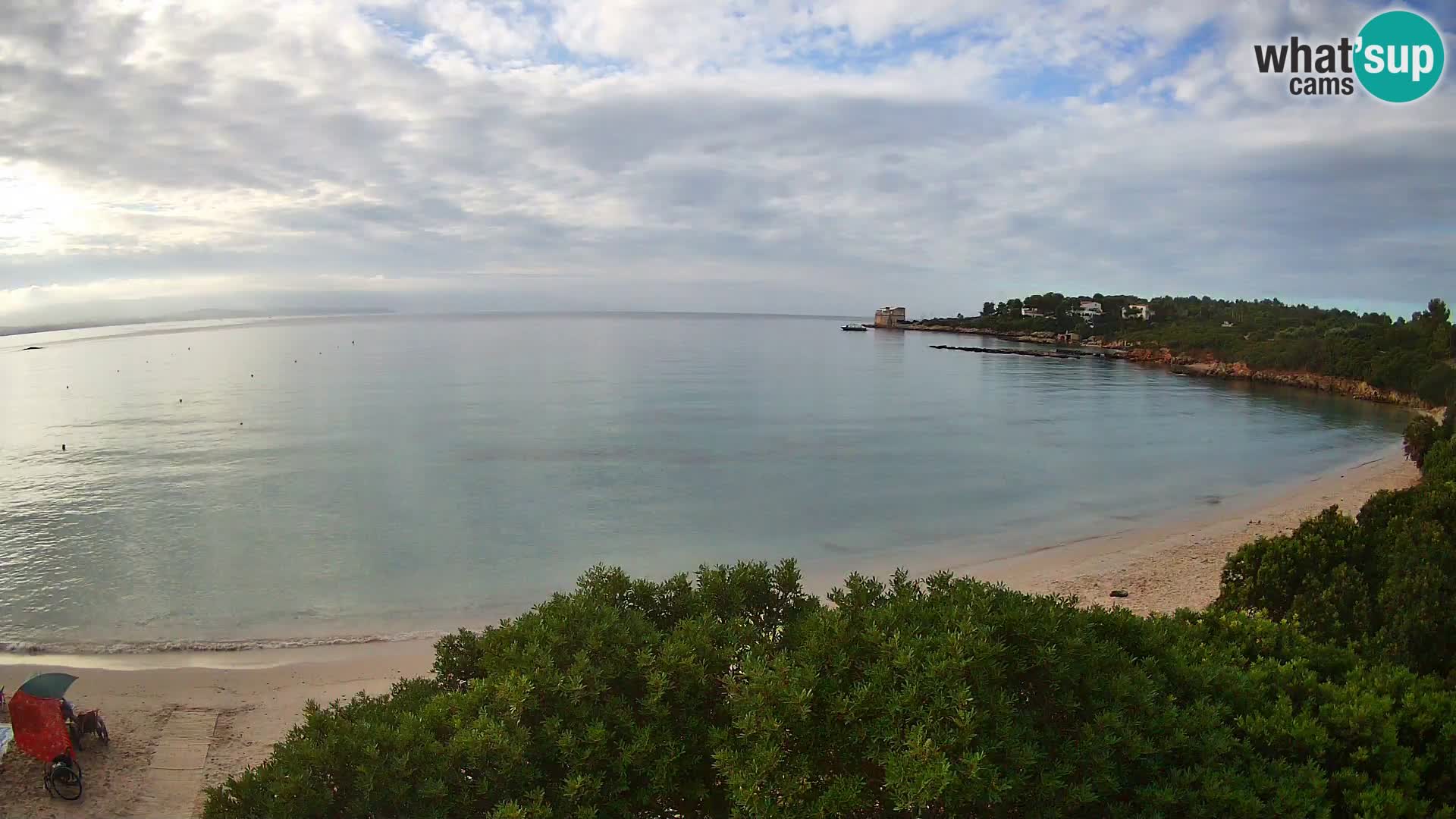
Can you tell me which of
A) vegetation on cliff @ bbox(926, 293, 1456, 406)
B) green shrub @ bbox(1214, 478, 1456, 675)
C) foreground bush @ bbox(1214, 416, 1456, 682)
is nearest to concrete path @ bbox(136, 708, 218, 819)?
green shrub @ bbox(1214, 478, 1456, 675)

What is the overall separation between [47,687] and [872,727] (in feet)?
32.5

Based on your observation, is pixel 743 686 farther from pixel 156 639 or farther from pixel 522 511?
pixel 522 511

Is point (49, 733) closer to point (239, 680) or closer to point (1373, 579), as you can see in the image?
point (239, 680)

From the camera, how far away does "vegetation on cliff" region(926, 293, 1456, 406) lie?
2080 inches

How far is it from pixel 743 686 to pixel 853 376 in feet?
241

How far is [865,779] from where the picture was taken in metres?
4.04

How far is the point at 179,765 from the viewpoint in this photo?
9.22m

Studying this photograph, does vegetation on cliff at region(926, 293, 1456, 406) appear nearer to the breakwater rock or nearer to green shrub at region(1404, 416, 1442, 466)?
the breakwater rock

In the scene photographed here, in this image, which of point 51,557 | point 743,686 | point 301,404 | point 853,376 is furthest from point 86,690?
point 853,376

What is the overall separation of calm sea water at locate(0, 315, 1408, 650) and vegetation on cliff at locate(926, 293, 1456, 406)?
535 centimetres

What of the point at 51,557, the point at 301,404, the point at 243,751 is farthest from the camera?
the point at 301,404

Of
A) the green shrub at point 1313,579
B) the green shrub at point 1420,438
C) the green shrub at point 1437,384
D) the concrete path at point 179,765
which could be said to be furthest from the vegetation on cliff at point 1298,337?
the concrete path at point 179,765

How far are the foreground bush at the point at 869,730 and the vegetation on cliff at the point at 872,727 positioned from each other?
12mm

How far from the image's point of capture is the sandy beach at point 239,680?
8.65 m
